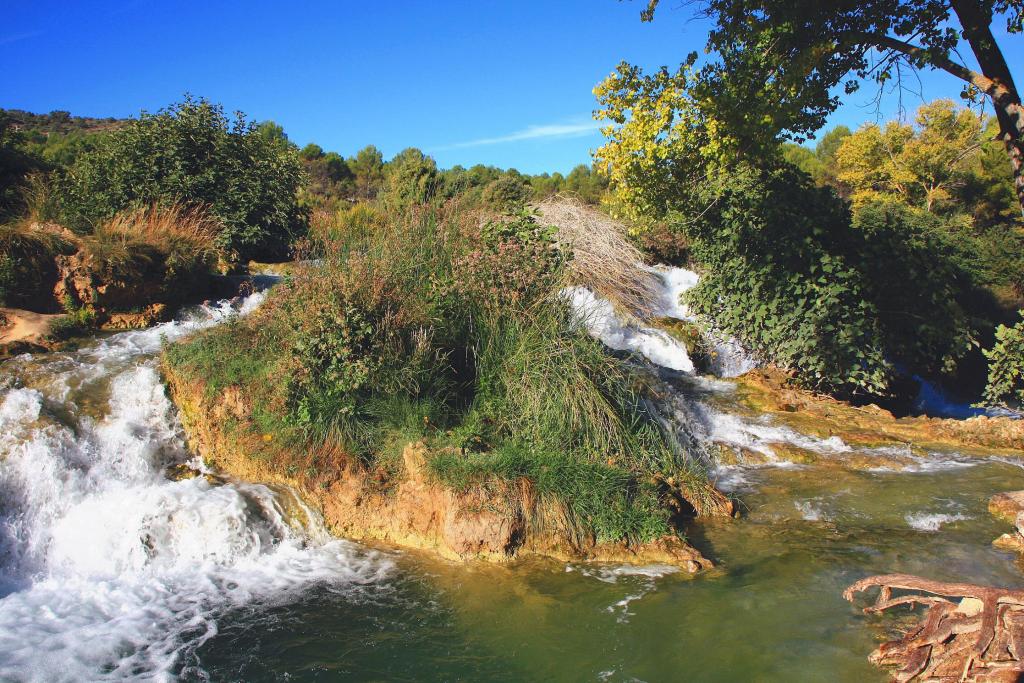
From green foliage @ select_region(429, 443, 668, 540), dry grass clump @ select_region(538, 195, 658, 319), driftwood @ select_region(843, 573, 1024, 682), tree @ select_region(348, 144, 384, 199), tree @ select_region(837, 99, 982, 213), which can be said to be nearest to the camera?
driftwood @ select_region(843, 573, 1024, 682)

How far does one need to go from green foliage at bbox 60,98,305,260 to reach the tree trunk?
35.6 ft

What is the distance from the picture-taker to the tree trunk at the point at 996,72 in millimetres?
6270

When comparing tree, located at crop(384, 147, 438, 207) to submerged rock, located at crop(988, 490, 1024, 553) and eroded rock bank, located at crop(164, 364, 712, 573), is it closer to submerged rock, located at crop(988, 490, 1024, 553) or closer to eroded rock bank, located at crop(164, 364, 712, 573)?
eroded rock bank, located at crop(164, 364, 712, 573)

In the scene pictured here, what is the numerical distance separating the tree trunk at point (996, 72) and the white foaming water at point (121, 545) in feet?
22.7

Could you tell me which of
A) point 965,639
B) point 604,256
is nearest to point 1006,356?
point 965,639

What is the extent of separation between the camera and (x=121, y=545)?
6.10m

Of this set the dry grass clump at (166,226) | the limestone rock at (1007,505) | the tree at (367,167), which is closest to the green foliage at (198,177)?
the dry grass clump at (166,226)

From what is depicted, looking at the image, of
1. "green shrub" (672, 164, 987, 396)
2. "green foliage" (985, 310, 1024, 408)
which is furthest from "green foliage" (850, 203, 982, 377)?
"green foliage" (985, 310, 1024, 408)

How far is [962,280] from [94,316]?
17317 millimetres

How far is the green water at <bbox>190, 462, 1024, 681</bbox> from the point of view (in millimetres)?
4730

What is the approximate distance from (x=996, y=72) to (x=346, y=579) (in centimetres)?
748

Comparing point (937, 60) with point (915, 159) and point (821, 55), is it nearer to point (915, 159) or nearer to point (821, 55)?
point (821, 55)

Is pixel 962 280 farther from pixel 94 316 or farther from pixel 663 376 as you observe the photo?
pixel 94 316

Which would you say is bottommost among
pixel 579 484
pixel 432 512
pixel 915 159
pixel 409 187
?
pixel 432 512
